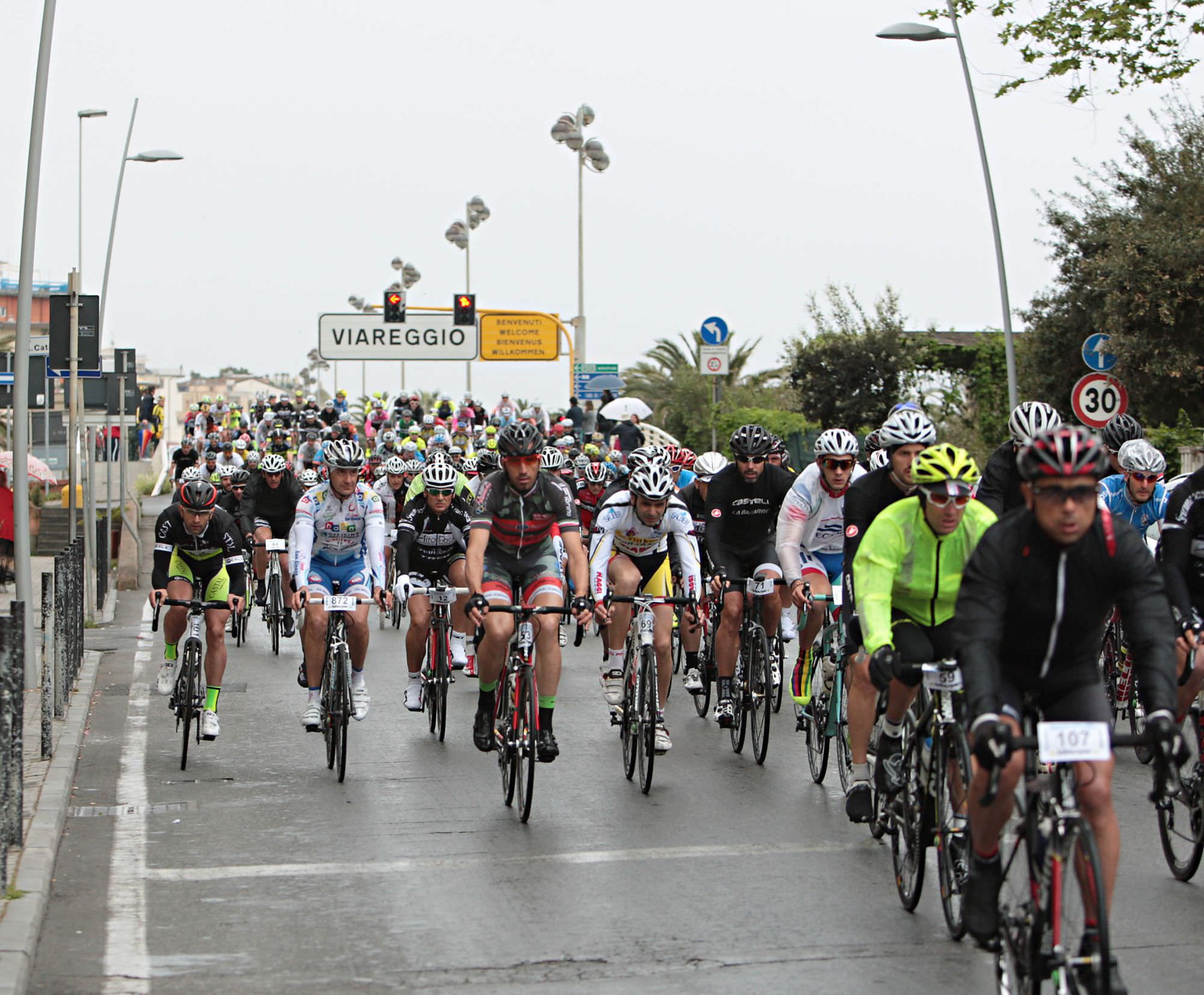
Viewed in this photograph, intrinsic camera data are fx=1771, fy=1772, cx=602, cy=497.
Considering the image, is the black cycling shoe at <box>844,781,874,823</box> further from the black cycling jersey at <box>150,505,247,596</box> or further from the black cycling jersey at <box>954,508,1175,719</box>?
the black cycling jersey at <box>150,505,247,596</box>

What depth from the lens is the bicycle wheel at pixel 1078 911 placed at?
4703 mm

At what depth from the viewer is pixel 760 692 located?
10.6 metres

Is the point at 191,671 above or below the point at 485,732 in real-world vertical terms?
above

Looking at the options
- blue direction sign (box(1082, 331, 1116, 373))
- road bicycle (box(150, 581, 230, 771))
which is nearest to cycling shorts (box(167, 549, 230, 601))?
road bicycle (box(150, 581, 230, 771))

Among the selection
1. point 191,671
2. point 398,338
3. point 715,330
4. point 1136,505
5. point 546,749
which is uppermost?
point 398,338

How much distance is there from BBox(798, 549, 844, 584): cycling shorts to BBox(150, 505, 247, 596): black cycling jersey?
12.0 feet

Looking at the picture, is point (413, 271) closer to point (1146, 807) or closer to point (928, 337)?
point (928, 337)

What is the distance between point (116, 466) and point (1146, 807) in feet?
164

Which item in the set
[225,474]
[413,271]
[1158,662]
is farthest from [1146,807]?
[413,271]

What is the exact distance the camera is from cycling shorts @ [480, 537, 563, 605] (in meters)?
9.73

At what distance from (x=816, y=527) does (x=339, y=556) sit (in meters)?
3.04

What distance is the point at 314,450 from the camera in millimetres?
36125

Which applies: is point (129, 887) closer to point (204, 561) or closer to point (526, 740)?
point (526, 740)

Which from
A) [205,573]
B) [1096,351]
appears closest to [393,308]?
[1096,351]
